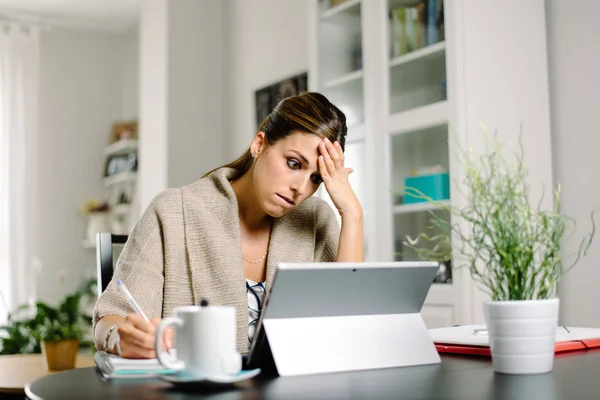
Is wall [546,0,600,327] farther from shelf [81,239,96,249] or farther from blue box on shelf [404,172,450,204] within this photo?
shelf [81,239,96,249]

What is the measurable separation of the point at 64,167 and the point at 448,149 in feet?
12.0

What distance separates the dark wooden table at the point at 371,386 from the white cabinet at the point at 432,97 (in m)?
1.41

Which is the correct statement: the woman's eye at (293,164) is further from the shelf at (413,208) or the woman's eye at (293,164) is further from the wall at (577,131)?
the wall at (577,131)

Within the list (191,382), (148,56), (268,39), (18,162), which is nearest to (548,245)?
(191,382)

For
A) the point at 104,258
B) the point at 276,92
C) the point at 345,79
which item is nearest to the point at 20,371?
the point at 104,258

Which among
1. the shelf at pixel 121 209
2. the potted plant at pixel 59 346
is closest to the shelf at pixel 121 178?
the shelf at pixel 121 209

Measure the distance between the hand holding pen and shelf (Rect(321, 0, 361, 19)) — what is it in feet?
7.06

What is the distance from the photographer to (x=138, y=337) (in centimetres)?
101

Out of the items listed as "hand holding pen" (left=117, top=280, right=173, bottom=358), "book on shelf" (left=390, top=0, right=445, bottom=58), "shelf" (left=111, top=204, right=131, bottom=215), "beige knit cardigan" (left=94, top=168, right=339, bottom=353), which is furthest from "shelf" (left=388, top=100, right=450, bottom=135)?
"shelf" (left=111, top=204, right=131, bottom=215)

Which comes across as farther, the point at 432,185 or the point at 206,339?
the point at 432,185

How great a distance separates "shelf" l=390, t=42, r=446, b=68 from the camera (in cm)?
251

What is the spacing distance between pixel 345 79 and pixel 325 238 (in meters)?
1.40

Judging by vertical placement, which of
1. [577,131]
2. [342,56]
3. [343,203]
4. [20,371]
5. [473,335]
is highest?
[342,56]

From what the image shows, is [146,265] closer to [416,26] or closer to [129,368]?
[129,368]
